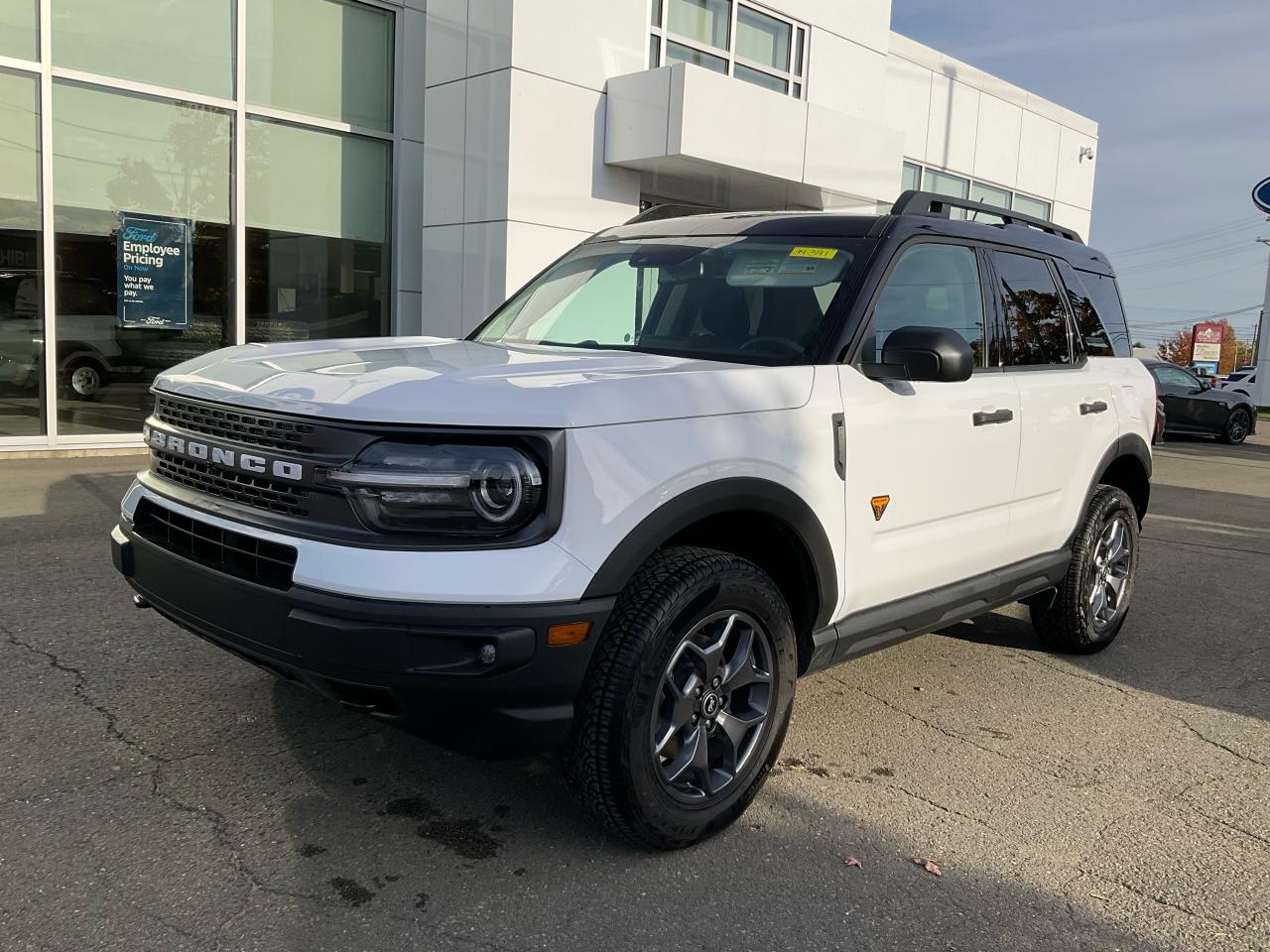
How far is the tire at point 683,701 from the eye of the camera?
8.86 feet

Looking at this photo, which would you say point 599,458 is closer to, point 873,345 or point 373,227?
point 873,345

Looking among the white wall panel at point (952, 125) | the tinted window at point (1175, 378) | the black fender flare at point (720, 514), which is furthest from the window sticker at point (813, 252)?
the tinted window at point (1175, 378)

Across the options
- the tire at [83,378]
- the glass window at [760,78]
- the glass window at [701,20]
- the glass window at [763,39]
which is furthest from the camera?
the glass window at [760,78]

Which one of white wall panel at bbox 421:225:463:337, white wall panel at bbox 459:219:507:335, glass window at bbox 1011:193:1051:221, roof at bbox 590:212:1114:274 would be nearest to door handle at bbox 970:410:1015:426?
roof at bbox 590:212:1114:274

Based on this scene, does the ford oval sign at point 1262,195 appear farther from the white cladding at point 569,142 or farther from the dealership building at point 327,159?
the dealership building at point 327,159

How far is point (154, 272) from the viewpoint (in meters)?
10.6

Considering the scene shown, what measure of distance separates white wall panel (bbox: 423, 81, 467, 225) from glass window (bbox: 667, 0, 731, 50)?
2762 mm

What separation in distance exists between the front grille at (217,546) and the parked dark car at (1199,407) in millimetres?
19260

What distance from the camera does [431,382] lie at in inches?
105

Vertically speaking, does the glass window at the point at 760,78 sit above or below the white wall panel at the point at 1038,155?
below

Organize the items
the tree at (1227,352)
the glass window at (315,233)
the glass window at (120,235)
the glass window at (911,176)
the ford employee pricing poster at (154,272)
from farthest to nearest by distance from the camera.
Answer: the tree at (1227,352) < the glass window at (911,176) < the glass window at (315,233) < the ford employee pricing poster at (154,272) < the glass window at (120,235)

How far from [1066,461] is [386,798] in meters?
3.14

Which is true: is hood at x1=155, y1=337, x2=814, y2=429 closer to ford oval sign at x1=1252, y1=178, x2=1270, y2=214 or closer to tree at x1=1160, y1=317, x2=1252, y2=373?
→ ford oval sign at x1=1252, y1=178, x2=1270, y2=214

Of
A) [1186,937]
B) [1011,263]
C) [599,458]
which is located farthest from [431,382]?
[1011,263]
